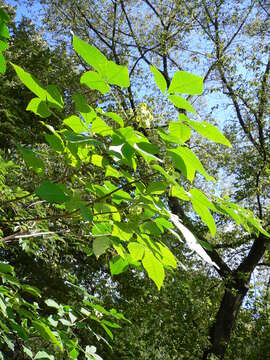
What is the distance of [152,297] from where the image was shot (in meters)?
5.86

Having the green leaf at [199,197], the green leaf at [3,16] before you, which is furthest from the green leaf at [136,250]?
the green leaf at [3,16]

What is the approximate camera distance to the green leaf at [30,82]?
57cm

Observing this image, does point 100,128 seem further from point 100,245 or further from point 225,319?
point 225,319

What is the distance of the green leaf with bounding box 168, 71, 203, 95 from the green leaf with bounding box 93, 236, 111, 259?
279 mm

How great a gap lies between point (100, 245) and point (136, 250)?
0.20 feet

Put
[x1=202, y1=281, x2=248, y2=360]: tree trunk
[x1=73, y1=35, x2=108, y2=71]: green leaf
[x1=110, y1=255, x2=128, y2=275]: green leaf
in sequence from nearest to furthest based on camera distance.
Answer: [x1=73, y1=35, x2=108, y2=71]: green leaf < [x1=110, y1=255, x2=128, y2=275]: green leaf < [x1=202, y1=281, x2=248, y2=360]: tree trunk

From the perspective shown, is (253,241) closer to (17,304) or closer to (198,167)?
(17,304)

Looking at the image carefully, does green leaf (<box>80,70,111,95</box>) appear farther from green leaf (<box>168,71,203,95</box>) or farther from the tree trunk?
the tree trunk

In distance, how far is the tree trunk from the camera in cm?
638

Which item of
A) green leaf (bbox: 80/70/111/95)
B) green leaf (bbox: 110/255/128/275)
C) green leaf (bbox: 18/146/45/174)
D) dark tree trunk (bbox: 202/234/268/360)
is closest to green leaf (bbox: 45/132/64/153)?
green leaf (bbox: 18/146/45/174)

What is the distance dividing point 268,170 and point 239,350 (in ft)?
9.83

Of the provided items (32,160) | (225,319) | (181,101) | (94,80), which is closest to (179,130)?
(181,101)

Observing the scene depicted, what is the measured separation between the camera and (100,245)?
2.23 feet

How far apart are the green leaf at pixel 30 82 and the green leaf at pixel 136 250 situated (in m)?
0.28
